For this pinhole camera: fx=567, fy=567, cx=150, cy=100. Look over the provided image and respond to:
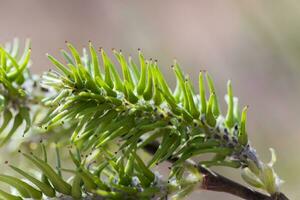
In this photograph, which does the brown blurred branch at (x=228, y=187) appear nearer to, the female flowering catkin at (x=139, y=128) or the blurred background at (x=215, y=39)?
the female flowering catkin at (x=139, y=128)

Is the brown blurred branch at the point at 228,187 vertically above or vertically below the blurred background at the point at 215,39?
below

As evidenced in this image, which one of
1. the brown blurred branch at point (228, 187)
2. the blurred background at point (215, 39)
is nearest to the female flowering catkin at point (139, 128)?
the brown blurred branch at point (228, 187)

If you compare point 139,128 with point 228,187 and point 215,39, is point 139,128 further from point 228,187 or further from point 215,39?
point 215,39

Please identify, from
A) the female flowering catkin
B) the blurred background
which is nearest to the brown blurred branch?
the female flowering catkin

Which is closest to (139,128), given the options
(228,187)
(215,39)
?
(228,187)

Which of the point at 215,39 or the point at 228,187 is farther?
the point at 215,39
